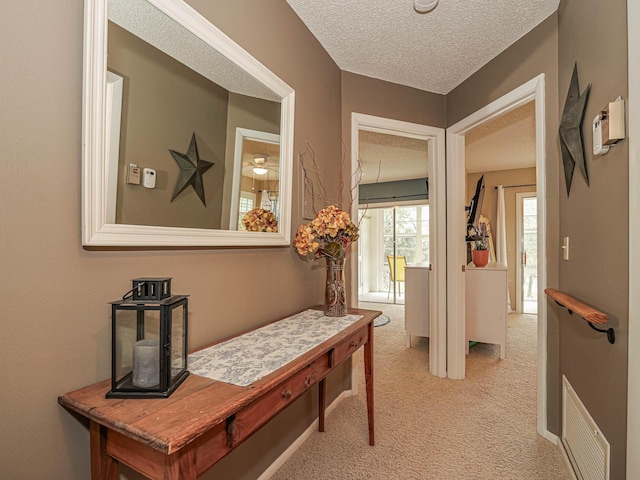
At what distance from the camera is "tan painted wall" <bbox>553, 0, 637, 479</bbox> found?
3.94ft

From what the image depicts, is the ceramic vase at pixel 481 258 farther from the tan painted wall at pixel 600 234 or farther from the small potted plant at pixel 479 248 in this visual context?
the tan painted wall at pixel 600 234

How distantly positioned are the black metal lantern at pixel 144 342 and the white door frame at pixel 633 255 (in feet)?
4.74

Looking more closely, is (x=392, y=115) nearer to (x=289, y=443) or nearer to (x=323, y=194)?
(x=323, y=194)

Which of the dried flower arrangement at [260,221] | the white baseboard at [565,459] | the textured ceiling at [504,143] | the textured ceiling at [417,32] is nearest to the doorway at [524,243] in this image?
the textured ceiling at [504,143]

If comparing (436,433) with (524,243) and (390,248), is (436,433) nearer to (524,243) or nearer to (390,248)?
(524,243)

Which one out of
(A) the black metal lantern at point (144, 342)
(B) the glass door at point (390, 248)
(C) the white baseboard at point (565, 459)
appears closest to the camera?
(A) the black metal lantern at point (144, 342)

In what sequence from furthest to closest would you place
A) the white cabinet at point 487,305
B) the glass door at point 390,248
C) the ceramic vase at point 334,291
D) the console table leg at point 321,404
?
the glass door at point 390,248 < the white cabinet at point 487,305 < the console table leg at point 321,404 < the ceramic vase at point 334,291

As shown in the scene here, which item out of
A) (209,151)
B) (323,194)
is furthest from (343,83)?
(209,151)

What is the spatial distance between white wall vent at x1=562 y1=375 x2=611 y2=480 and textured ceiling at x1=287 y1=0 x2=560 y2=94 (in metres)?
2.11

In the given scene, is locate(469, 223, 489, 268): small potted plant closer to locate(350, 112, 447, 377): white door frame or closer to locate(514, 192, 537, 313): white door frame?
locate(350, 112, 447, 377): white door frame

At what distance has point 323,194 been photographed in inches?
89.8

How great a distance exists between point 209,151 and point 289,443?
157 cm

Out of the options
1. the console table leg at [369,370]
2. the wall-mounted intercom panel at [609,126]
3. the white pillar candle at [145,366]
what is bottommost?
the console table leg at [369,370]

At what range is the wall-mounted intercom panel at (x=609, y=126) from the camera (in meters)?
1.19
